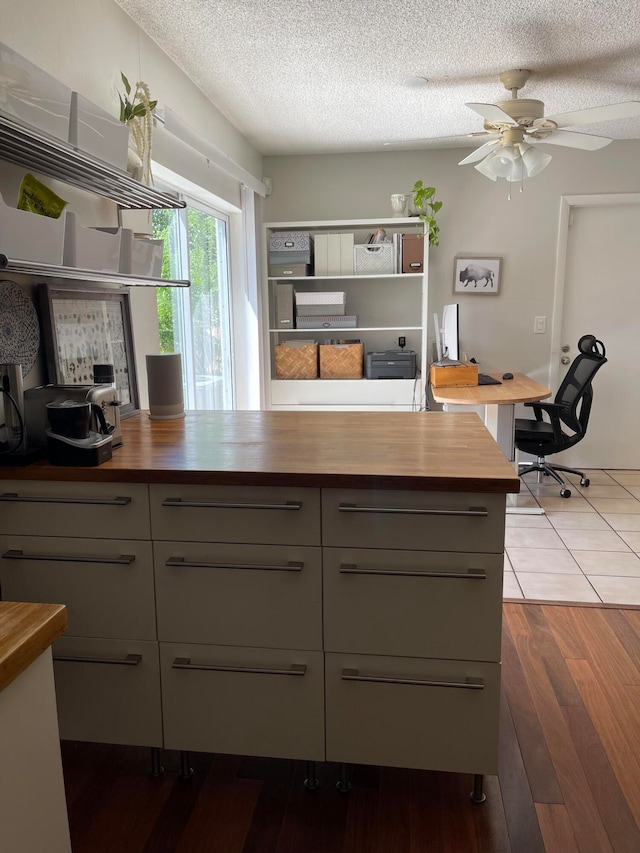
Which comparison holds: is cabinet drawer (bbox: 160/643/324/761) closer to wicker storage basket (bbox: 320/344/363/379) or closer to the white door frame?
wicker storage basket (bbox: 320/344/363/379)

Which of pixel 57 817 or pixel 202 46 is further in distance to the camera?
pixel 202 46

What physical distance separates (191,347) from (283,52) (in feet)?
5.17

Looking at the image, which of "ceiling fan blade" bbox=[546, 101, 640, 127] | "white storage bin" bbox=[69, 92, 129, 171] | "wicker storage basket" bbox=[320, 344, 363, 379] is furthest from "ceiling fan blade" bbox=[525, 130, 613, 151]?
"white storage bin" bbox=[69, 92, 129, 171]

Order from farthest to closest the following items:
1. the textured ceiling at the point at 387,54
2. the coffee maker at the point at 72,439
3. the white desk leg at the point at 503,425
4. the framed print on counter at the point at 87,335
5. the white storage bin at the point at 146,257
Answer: the white desk leg at the point at 503,425, the textured ceiling at the point at 387,54, the white storage bin at the point at 146,257, the framed print on counter at the point at 87,335, the coffee maker at the point at 72,439

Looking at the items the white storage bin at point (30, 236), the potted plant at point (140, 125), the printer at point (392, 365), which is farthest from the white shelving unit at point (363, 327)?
the white storage bin at point (30, 236)

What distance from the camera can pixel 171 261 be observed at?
3479mm

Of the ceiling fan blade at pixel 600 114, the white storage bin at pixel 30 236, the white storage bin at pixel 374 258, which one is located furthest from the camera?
the white storage bin at pixel 374 258

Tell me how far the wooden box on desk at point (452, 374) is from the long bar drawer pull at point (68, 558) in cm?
270

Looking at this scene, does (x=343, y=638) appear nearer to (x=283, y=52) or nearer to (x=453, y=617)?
(x=453, y=617)

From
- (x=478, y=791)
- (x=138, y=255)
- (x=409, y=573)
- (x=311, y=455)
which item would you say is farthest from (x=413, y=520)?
(x=138, y=255)

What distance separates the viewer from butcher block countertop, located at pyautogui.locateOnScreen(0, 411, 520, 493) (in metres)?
1.52

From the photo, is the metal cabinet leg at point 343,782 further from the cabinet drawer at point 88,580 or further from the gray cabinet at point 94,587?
the cabinet drawer at point 88,580

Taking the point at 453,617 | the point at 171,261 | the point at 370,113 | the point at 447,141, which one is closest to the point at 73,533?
the point at 453,617

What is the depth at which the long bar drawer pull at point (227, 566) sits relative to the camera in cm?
160
